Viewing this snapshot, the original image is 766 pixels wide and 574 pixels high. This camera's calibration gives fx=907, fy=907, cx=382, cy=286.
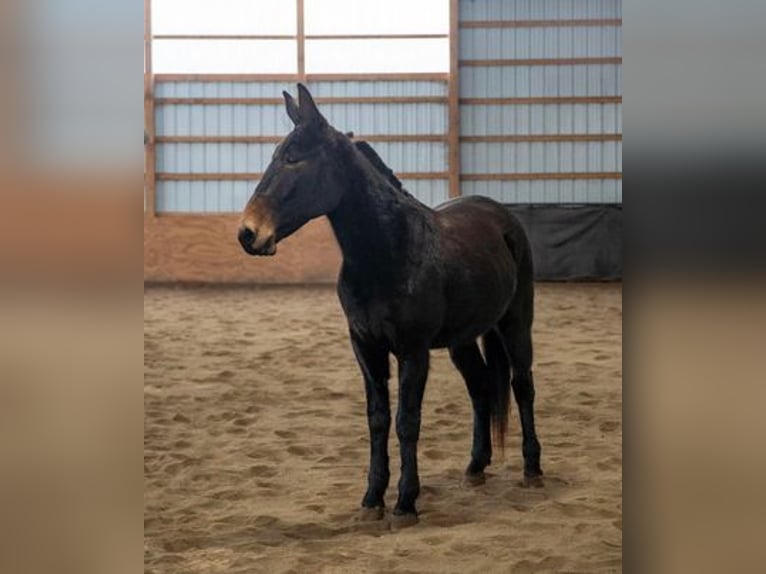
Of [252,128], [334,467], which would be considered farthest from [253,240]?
[252,128]

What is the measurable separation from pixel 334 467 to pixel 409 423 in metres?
0.66

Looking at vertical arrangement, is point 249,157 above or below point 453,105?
below

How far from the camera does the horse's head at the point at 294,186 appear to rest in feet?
7.11

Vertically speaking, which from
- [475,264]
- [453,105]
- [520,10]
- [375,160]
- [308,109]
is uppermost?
[520,10]

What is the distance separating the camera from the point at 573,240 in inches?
315

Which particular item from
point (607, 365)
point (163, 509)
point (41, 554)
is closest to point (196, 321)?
point (607, 365)

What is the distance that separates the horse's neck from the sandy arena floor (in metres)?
0.69

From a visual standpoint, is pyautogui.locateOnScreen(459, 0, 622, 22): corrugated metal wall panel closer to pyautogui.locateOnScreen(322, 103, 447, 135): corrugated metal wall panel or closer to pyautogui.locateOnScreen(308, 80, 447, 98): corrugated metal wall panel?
pyautogui.locateOnScreen(308, 80, 447, 98): corrugated metal wall panel

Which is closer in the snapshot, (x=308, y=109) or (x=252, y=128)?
(x=308, y=109)

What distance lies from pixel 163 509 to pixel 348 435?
0.94 m

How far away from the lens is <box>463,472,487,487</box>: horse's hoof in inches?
105

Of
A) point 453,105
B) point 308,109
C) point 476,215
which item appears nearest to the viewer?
point 308,109

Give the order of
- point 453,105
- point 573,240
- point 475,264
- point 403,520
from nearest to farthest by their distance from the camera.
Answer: point 403,520
point 475,264
point 573,240
point 453,105

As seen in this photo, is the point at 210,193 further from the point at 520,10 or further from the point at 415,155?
the point at 520,10
